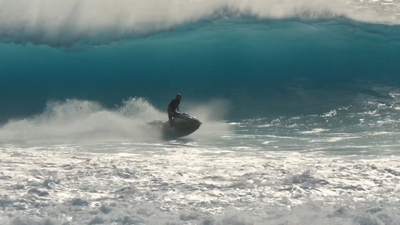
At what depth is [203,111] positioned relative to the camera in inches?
629

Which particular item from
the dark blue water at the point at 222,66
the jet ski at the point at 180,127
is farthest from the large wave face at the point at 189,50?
the jet ski at the point at 180,127

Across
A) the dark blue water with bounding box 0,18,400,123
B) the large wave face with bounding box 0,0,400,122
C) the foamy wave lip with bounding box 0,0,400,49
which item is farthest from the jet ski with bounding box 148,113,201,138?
the foamy wave lip with bounding box 0,0,400,49

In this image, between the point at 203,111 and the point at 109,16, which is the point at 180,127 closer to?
Result: the point at 203,111

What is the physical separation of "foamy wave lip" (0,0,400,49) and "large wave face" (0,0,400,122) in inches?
1.5

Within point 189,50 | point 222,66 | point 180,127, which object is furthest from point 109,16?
point 180,127

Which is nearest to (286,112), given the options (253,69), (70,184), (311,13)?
(253,69)

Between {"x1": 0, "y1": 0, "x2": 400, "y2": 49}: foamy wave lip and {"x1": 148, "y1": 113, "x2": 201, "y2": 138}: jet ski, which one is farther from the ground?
{"x1": 0, "y1": 0, "x2": 400, "y2": 49}: foamy wave lip

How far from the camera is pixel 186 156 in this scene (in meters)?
9.27

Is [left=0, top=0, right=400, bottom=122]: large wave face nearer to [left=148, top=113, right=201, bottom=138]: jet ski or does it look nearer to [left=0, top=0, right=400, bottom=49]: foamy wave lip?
[left=0, top=0, right=400, bottom=49]: foamy wave lip

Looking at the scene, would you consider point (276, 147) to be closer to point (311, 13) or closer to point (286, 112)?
point (286, 112)

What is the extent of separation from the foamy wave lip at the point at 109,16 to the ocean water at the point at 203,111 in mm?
53

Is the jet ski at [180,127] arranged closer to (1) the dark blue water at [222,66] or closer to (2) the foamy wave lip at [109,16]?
(1) the dark blue water at [222,66]

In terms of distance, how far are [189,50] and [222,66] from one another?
1.57m

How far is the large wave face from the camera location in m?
18.2
